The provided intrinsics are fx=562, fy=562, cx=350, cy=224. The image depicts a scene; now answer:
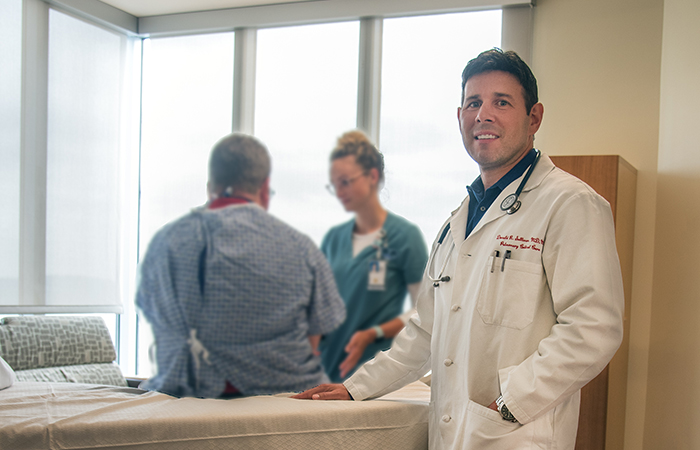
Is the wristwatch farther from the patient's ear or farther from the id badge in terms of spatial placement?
the patient's ear

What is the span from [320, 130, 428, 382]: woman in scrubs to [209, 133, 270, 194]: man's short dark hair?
0.27 ft

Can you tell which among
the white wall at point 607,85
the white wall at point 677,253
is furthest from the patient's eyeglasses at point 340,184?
the white wall at point 607,85

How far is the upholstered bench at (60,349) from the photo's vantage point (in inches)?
101

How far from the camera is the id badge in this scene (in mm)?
556

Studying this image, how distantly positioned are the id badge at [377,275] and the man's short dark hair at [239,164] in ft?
0.53

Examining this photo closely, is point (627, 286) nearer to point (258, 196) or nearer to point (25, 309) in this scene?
point (258, 196)

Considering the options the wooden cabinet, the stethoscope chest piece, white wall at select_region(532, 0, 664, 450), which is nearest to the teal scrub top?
the stethoscope chest piece

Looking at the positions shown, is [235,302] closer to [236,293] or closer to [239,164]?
[236,293]

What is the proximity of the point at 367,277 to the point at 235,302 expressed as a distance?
0.18 metres

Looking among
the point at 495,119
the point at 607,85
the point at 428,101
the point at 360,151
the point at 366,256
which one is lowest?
the point at 366,256

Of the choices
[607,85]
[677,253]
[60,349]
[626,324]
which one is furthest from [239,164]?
[607,85]

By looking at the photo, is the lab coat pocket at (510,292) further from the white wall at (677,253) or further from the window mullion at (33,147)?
the window mullion at (33,147)

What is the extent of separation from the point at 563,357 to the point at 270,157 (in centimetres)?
86

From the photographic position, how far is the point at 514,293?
4.22ft
